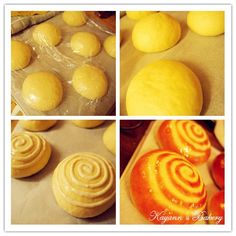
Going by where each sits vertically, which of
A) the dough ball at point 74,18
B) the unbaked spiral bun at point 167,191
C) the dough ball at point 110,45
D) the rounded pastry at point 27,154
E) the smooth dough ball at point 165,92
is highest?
the dough ball at point 74,18

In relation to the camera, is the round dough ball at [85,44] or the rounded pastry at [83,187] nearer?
the rounded pastry at [83,187]

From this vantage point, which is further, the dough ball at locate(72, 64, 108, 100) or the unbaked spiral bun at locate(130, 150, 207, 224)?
the dough ball at locate(72, 64, 108, 100)

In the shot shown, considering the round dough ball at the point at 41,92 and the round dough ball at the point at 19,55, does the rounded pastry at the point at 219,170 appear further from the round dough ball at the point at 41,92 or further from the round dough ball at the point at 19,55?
the round dough ball at the point at 19,55

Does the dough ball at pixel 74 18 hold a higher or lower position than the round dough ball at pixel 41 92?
higher

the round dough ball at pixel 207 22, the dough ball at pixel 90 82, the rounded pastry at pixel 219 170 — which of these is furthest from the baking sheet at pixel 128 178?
the round dough ball at pixel 207 22

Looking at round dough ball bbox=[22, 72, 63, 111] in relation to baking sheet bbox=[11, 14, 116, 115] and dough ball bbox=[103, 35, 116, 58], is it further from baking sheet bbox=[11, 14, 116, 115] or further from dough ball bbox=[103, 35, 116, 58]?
dough ball bbox=[103, 35, 116, 58]

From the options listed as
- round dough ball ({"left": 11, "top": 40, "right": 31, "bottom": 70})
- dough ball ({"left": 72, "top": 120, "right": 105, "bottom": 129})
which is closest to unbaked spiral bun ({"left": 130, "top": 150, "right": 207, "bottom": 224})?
dough ball ({"left": 72, "top": 120, "right": 105, "bottom": 129})
